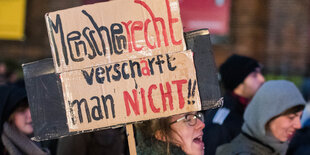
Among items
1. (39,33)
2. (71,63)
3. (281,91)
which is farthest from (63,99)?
(39,33)

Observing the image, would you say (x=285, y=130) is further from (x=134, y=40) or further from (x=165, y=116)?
(x=134, y=40)

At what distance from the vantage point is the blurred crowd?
2.94 meters

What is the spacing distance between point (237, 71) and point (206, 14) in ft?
16.0

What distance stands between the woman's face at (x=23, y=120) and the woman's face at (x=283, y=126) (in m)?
1.72

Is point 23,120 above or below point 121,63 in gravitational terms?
below

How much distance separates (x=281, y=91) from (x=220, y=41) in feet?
20.5

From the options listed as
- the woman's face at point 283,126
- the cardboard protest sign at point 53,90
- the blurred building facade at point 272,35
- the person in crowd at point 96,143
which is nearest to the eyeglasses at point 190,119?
the cardboard protest sign at point 53,90

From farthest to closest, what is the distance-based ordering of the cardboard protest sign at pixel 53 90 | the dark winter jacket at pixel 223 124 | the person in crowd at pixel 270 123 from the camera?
the dark winter jacket at pixel 223 124 → the person in crowd at pixel 270 123 → the cardboard protest sign at pixel 53 90

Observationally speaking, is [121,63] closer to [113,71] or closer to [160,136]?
[113,71]

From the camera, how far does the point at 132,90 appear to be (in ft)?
9.40

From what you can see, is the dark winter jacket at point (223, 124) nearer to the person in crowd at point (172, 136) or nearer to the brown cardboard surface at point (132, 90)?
the person in crowd at point (172, 136)

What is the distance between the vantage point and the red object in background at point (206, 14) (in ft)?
31.7

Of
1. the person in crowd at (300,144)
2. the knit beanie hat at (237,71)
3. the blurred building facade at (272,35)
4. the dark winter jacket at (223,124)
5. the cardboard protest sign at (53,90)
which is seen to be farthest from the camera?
the blurred building facade at (272,35)

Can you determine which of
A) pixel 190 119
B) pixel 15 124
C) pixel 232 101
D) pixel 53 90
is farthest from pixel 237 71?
pixel 53 90
